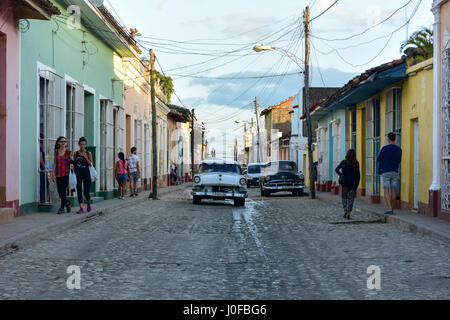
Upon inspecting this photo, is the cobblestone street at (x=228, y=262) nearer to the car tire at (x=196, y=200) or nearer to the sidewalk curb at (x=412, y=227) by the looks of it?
the sidewalk curb at (x=412, y=227)

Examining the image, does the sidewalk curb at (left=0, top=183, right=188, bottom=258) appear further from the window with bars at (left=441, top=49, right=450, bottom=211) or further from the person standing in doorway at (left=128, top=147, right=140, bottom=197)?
the window with bars at (left=441, top=49, right=450, bottom=211)

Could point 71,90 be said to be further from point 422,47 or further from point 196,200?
point 422,47

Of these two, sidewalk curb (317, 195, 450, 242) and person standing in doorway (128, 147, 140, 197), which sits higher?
person standing in doorway (128, 147, 140, 197)

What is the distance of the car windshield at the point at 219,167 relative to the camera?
19.8 metres

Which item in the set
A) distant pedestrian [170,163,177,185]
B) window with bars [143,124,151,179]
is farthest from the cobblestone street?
distant pedestrian [170,163,177,185]

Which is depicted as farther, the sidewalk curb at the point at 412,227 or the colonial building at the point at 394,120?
the colonial building at the point at 394,120

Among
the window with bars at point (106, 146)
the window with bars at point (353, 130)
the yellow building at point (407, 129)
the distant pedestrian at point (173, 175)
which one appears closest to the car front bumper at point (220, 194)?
the window with bars at point (106, 146)

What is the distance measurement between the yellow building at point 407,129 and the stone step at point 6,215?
907cm

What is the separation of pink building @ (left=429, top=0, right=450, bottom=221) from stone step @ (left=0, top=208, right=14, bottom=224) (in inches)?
343

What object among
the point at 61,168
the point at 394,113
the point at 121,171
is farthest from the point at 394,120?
the point at 61,168

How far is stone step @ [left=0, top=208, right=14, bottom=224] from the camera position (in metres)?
11.1

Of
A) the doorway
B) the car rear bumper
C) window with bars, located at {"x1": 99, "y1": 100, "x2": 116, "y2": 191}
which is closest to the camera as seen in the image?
the doorway

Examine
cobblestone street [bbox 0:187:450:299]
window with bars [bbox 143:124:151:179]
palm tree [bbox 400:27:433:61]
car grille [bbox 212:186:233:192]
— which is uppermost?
palm tree [bbox 400:27:433:61]

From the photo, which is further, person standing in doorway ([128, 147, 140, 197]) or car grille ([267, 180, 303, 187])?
car grille ([267, 180, 303, 187])
